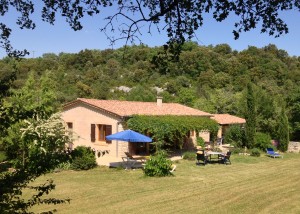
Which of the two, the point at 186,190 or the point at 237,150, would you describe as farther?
the point at 237,150

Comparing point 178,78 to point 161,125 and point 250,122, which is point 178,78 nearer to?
point 250,122

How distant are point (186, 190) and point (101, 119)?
504 inches

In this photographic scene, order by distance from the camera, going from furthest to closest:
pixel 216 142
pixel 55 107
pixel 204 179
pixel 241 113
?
pixel 241 113 → pixel 216 142 → pixel 55 107 → pixel 204 179

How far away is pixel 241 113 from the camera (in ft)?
129

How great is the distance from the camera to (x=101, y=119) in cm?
2638

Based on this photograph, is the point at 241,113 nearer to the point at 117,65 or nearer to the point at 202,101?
the point at 202,101

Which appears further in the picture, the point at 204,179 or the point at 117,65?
the point at 117,65

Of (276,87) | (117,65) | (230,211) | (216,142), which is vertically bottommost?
(230,211)

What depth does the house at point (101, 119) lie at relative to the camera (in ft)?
82.9

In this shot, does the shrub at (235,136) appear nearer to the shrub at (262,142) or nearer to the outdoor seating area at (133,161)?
the shrub at (262,142)

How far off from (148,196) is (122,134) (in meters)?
7.88

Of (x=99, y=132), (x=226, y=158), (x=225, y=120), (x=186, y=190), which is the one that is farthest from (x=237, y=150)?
(x=186, y=190)

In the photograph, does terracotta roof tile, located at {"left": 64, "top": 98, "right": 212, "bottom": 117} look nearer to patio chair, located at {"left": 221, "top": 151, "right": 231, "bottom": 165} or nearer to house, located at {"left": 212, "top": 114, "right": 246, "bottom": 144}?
house, located at {"left": 212, "top": 114, "right": 246, "bottom": 144}

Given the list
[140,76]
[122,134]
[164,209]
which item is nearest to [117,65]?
[140,76]
